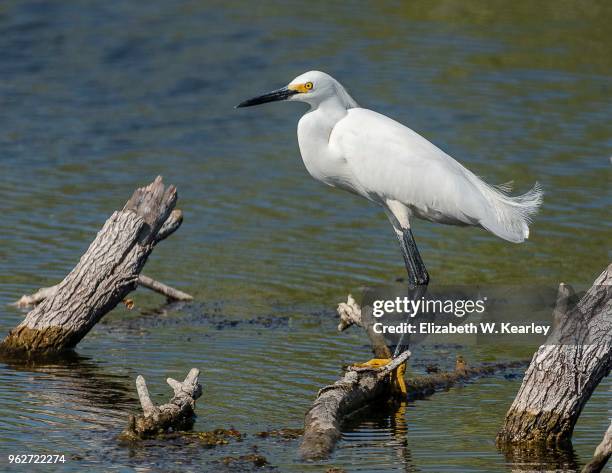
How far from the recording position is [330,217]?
13828 millimetres

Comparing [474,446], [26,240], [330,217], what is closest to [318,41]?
[330,217]

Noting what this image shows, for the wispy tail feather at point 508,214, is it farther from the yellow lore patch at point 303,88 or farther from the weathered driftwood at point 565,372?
the weathered driftwood at point 565,372

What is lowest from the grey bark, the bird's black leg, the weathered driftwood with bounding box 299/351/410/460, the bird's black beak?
the weathered driftwood with bounding box 299/351/410/460

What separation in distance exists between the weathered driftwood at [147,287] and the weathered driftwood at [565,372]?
12.3 ft

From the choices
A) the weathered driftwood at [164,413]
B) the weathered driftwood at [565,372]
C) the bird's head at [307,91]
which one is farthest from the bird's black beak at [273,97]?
the weathered driftwood at [565,372]

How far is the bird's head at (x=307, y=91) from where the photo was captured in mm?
8992

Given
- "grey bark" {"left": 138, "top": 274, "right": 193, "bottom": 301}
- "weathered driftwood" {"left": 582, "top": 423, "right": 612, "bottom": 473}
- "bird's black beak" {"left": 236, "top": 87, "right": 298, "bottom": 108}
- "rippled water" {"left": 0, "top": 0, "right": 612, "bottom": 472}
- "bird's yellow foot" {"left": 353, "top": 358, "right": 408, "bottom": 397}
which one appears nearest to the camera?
"weathered driftwood" {"left": 582, "top": 423, "right": 612, "bottom": 473}

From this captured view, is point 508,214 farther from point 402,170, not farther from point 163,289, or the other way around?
point 163,289

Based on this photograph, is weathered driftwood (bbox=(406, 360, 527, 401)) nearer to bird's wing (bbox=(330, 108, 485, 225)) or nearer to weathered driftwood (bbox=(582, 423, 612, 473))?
bird's wing (bbox=(330, 108, 485, 225))

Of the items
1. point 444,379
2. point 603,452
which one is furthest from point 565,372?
point 444,379

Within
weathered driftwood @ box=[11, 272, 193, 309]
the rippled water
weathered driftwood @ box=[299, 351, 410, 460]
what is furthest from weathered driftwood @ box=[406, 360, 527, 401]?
weathered driftwood @ box=[11, 272, 193, 309]

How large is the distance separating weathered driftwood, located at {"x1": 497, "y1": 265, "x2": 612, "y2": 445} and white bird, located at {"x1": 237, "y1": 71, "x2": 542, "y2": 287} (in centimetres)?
231

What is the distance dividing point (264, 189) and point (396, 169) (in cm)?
571

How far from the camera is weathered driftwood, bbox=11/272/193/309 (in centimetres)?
948
